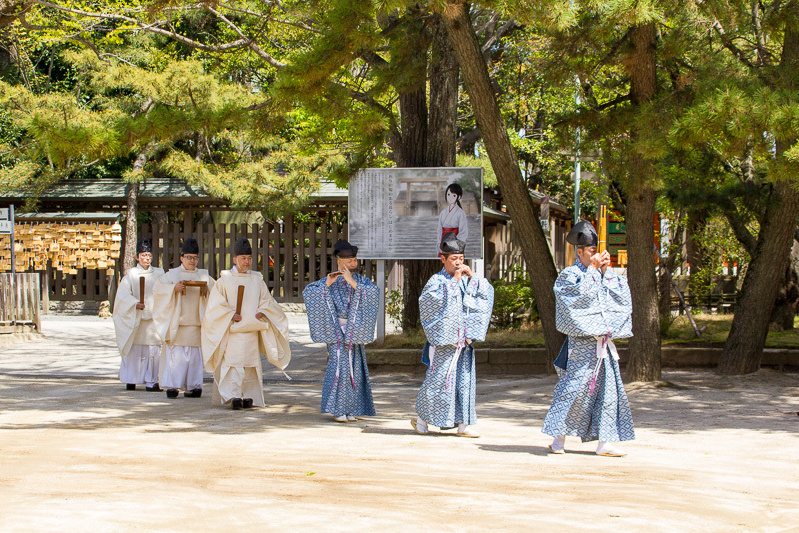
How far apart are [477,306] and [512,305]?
6.39 meters

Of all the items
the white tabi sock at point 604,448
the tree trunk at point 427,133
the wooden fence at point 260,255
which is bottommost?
the white tabi sock at point 604,448

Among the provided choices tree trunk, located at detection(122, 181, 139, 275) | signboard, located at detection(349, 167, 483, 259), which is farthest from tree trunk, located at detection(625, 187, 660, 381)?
tree trunk, located at detection(122, 181, 139, 275)

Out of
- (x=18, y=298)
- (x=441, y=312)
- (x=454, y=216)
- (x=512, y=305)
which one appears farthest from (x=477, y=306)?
(x=18, y=298)

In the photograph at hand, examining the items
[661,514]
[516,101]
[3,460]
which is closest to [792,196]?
[661,514]

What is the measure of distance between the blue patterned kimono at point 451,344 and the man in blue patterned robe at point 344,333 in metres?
0.91

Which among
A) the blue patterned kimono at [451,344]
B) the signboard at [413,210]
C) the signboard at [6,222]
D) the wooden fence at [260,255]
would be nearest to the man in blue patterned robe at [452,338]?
the blue patterned kimono at [451,344]

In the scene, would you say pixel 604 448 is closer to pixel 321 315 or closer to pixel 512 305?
pixel 321 315

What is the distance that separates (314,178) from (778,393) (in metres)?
10.1

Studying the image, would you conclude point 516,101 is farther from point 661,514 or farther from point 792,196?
point 661,514

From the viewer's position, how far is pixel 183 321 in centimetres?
998

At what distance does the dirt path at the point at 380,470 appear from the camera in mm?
4445

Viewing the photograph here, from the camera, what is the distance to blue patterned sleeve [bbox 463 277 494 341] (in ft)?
24.2

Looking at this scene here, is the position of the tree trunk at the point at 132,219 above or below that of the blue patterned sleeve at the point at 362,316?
above

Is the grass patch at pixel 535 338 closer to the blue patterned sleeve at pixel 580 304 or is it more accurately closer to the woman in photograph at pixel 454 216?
the woman in photograph at pixel 454 216
